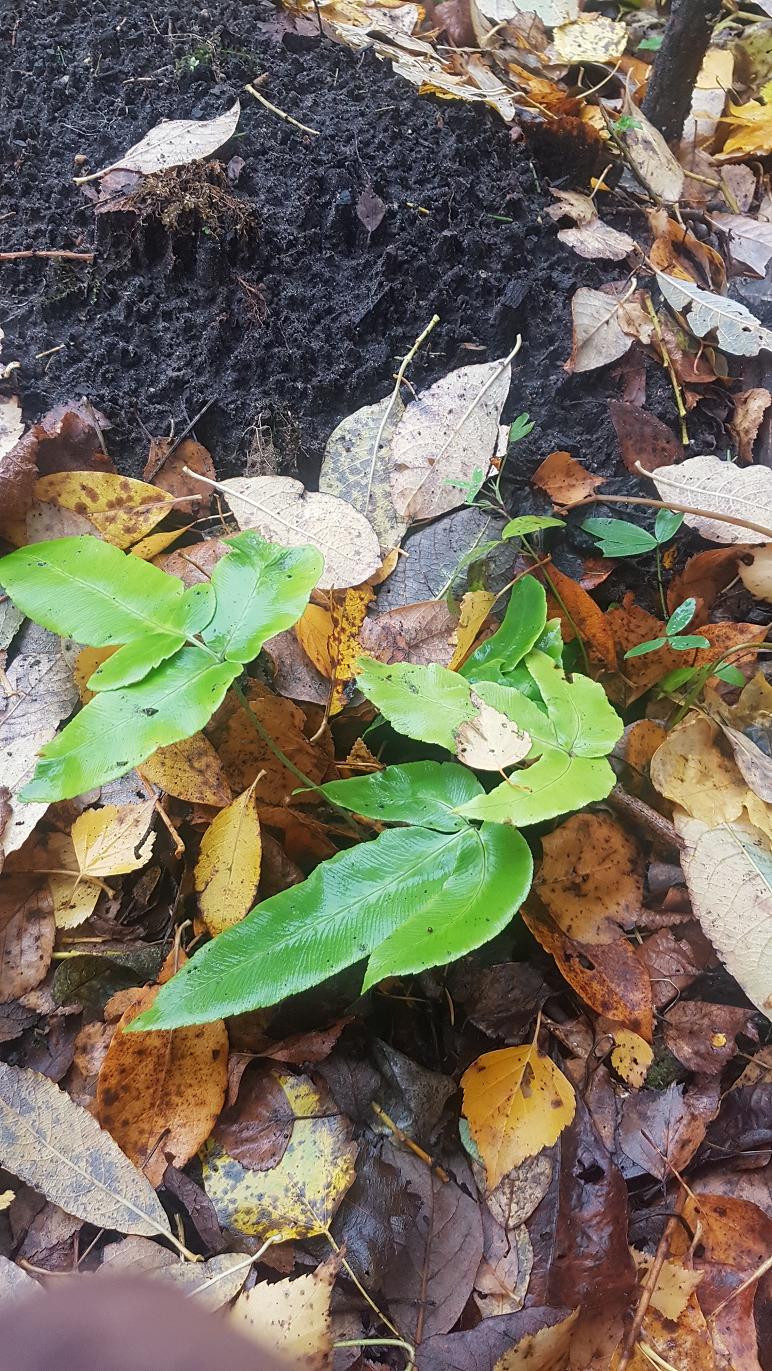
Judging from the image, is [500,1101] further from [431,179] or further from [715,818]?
[431,179]

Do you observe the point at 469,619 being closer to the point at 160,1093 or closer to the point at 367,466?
the point at 367,466

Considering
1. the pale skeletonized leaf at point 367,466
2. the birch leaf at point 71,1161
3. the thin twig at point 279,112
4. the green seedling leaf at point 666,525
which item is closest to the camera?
the birch leaf at point 71,1161

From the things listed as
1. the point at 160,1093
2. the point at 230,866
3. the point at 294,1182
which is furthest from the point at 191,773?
the point at 294,1182

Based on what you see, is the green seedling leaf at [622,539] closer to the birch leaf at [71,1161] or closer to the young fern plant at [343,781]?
the young fern plant at [343,781]

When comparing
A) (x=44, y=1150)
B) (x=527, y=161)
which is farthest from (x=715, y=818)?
(x=527, y=161)

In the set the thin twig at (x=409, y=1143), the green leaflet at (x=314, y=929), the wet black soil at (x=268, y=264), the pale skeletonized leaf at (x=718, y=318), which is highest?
the wet black soil at (x=268, y=264)

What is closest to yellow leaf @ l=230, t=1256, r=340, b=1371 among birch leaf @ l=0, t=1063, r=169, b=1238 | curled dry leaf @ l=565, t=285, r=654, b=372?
birch leaf @ l=0, t=1063, r=169, b=1238

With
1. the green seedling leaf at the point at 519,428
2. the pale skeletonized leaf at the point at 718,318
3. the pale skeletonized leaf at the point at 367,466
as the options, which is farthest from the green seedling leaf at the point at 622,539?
the pale skeletonized leaf at the point at 718,318
